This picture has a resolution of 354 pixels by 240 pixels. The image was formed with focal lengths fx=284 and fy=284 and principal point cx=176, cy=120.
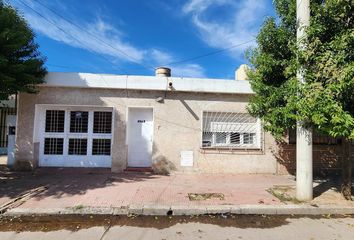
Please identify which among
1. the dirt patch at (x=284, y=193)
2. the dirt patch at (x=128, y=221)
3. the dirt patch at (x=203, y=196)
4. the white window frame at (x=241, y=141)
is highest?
the white window frame at (x=241, y=141)

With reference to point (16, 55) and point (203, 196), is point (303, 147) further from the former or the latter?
point (16, 55)

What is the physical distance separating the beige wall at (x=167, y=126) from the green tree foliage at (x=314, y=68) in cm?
278

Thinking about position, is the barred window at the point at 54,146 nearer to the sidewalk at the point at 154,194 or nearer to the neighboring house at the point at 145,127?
the neighboring house at the point at 145,127

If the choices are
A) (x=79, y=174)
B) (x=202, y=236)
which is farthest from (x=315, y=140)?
(x=79, y=174)

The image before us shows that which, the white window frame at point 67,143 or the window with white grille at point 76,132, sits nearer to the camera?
the white window frame at point 67,143

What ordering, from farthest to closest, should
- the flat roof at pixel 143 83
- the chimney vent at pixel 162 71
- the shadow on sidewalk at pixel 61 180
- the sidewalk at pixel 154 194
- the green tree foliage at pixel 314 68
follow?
the chimney vent at pixel 162 71, the flat roof at pixel 143 83, the shadow on sidewalk at pixel 61 180, the sidewalk at pixel 154 194, the green tree foliage at pixel 314 68

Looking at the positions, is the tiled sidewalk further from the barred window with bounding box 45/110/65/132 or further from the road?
the barred window with bounding box 45/110/65/132

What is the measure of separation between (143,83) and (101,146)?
2.93 m

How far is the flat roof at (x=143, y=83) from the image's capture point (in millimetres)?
10055

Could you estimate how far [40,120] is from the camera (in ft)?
34.6

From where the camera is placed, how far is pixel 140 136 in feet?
35.1

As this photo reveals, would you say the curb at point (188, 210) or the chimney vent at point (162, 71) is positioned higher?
the chimney vent at point (162, 71)

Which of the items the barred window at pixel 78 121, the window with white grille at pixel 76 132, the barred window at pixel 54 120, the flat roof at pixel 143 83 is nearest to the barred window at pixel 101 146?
the window with white grille at pixel 76 132

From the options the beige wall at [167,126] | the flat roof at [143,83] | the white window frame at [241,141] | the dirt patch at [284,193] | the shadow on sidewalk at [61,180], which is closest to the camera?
the dirt patch at [284,193]
